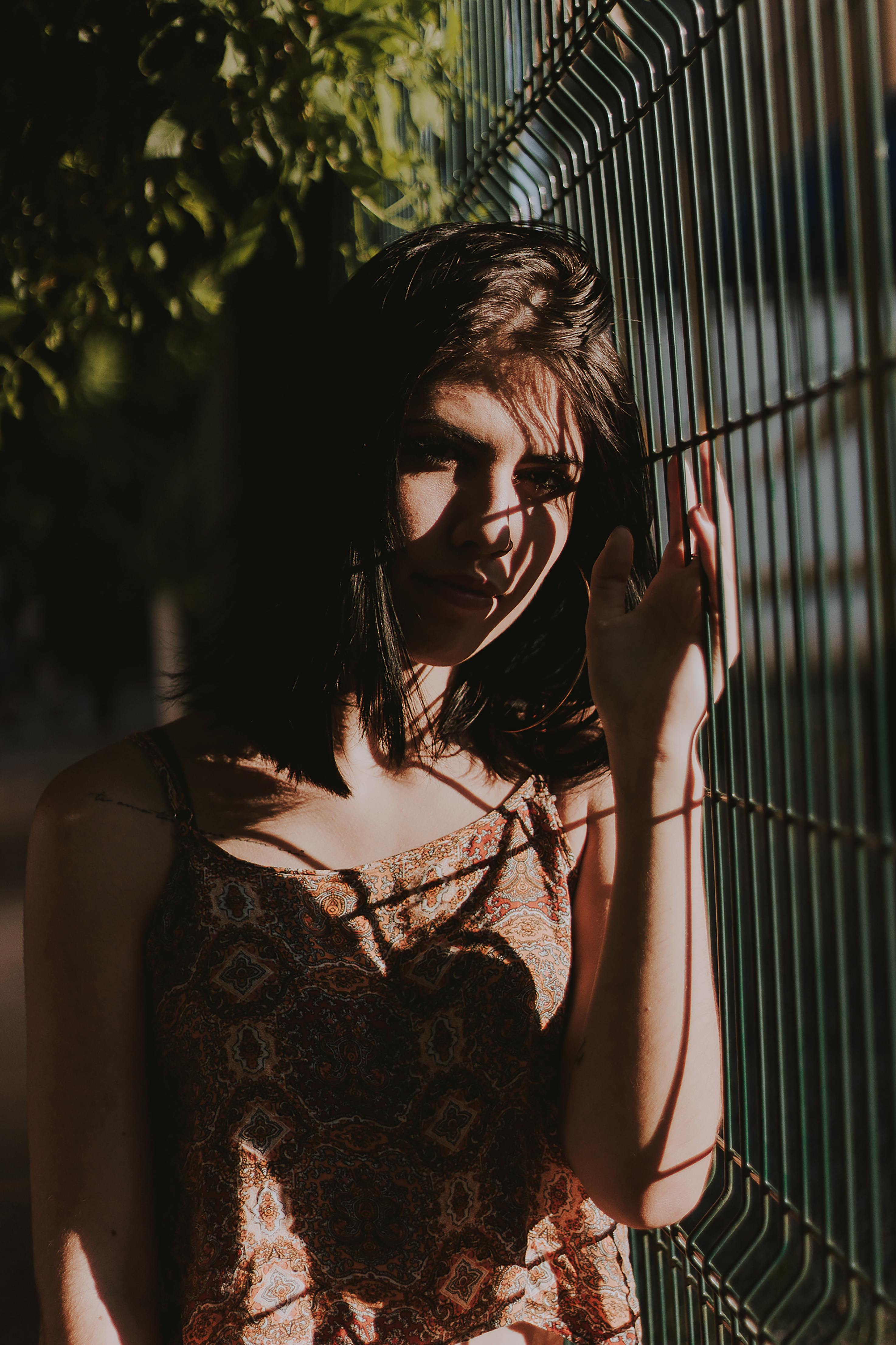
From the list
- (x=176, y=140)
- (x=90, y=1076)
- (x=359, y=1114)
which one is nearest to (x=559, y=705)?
(x=359, y=1114)

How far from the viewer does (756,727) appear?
119 cm

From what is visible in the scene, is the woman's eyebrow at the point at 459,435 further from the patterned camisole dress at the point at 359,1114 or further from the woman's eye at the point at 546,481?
the patterned camisole dress at the point at 359,1114

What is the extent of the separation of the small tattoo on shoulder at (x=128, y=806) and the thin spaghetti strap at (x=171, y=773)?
0.04ft

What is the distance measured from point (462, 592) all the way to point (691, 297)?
1.49ft

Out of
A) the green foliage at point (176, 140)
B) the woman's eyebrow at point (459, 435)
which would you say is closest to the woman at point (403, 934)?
the woman's eyebrow at point (459, 435)

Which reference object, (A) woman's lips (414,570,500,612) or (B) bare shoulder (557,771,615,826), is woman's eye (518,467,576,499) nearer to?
(A) woman's lips (414,570,500,612)

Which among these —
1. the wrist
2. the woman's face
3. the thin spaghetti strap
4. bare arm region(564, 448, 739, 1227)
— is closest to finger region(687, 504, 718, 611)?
bare arm region(564, 448, 739, 1227)

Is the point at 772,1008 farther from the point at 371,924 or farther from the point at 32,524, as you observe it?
the point at 32,524

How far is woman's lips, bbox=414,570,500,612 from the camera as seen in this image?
4.67ft

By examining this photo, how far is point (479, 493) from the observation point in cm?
138

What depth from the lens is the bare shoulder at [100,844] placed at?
1378 mm

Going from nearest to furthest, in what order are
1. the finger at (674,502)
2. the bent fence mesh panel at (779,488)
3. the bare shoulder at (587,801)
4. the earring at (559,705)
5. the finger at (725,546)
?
1. the bent fence mesh panel at (779,488)
2. the finger at (725,546)
3. the finger at (674,502)
4. the bare shoulder at (587,801)
5. the earring at (559,705)

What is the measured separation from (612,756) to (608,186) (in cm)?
77

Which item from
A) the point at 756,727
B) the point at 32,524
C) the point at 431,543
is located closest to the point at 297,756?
the point at 431,543
